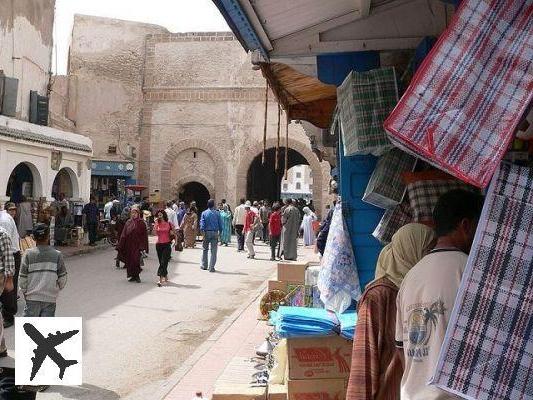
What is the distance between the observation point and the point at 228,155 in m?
25.0

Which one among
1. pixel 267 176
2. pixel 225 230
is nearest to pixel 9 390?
pixel 225 230

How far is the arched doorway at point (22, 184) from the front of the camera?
54.8 ft

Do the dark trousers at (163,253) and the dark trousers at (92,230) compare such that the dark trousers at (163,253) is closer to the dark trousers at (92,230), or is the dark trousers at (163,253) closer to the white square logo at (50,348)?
the white square logo at (50,348)

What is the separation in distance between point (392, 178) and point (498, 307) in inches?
67.7

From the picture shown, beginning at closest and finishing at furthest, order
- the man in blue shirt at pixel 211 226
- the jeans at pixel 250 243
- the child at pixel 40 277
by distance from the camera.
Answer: the child at pixel 40 277
the man in blue shirt at pixel 211 226
the jeans at pixel 250 243

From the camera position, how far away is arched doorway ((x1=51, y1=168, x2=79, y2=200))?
18.7 meters

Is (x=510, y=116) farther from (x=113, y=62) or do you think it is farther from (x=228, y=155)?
(x=113, y=62)

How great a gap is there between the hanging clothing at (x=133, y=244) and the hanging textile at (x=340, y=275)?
23.8ft

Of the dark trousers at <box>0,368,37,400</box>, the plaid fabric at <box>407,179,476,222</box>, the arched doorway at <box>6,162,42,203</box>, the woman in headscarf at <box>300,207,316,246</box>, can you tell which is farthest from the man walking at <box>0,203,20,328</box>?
the woman in headscarf at <box>300,207,316,246</box>

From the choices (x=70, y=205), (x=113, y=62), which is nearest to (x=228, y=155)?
(x=113, y=62)

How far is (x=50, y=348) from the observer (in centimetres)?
421

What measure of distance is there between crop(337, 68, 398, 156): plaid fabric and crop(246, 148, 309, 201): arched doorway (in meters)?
21.6

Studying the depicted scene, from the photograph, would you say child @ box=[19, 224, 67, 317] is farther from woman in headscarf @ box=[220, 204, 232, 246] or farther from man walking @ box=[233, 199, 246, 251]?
woman in headscarf @ box=[220, 204, 232, 246]

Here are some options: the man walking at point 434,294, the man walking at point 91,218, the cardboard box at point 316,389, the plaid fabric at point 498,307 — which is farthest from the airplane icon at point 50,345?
the man walking at point 91,218
